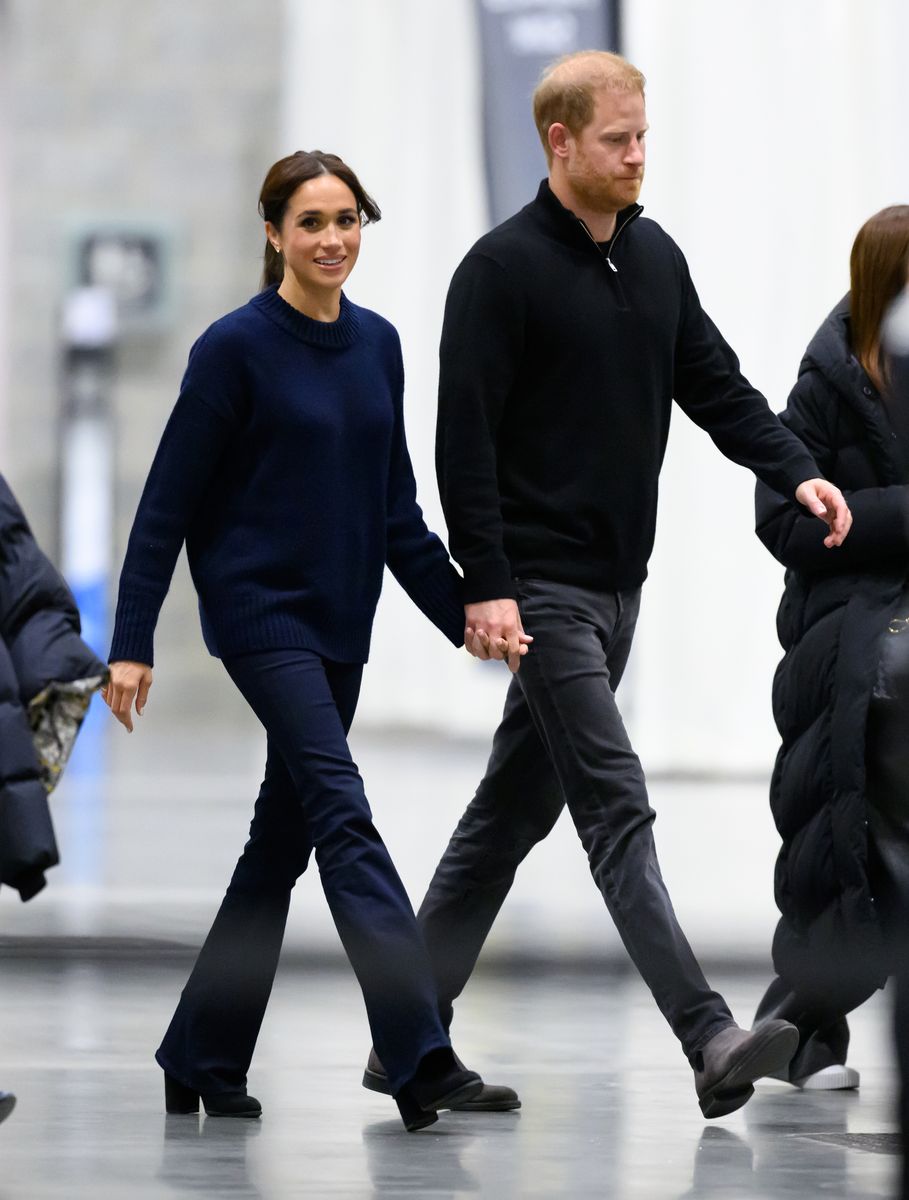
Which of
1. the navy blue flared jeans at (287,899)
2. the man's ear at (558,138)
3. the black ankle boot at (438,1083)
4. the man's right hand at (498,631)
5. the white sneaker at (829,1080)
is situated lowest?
the white sneaker at (829,1080)

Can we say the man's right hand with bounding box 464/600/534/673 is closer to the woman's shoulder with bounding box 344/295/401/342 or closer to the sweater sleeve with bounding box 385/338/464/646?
the sweater sleeve with bounding box 385/338/464/646

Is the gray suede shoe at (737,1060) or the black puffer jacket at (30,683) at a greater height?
the black puffer jacket at (30,683)

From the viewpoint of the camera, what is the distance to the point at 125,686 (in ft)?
13.7

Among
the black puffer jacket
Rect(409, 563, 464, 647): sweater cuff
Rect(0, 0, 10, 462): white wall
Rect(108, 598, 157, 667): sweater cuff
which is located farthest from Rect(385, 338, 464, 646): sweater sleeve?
Rect(0, 0, 10, 462): white wall

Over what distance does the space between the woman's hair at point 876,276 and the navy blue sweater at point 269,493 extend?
92 centimetres

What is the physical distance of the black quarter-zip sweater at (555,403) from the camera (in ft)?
14.0

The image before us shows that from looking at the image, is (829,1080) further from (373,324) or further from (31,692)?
(31,692)

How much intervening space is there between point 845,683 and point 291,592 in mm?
1030

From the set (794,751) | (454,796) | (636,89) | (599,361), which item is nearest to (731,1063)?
(794,751)

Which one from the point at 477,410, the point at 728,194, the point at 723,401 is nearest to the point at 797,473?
the point at 723,401

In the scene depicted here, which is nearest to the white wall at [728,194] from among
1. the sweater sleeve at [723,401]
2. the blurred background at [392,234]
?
the blurred background at [392,234]

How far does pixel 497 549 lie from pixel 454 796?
617 centimetres

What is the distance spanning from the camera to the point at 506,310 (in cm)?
429

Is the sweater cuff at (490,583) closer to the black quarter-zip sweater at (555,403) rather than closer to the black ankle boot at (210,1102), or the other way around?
the black quarter-zip sweater at (555,403)
